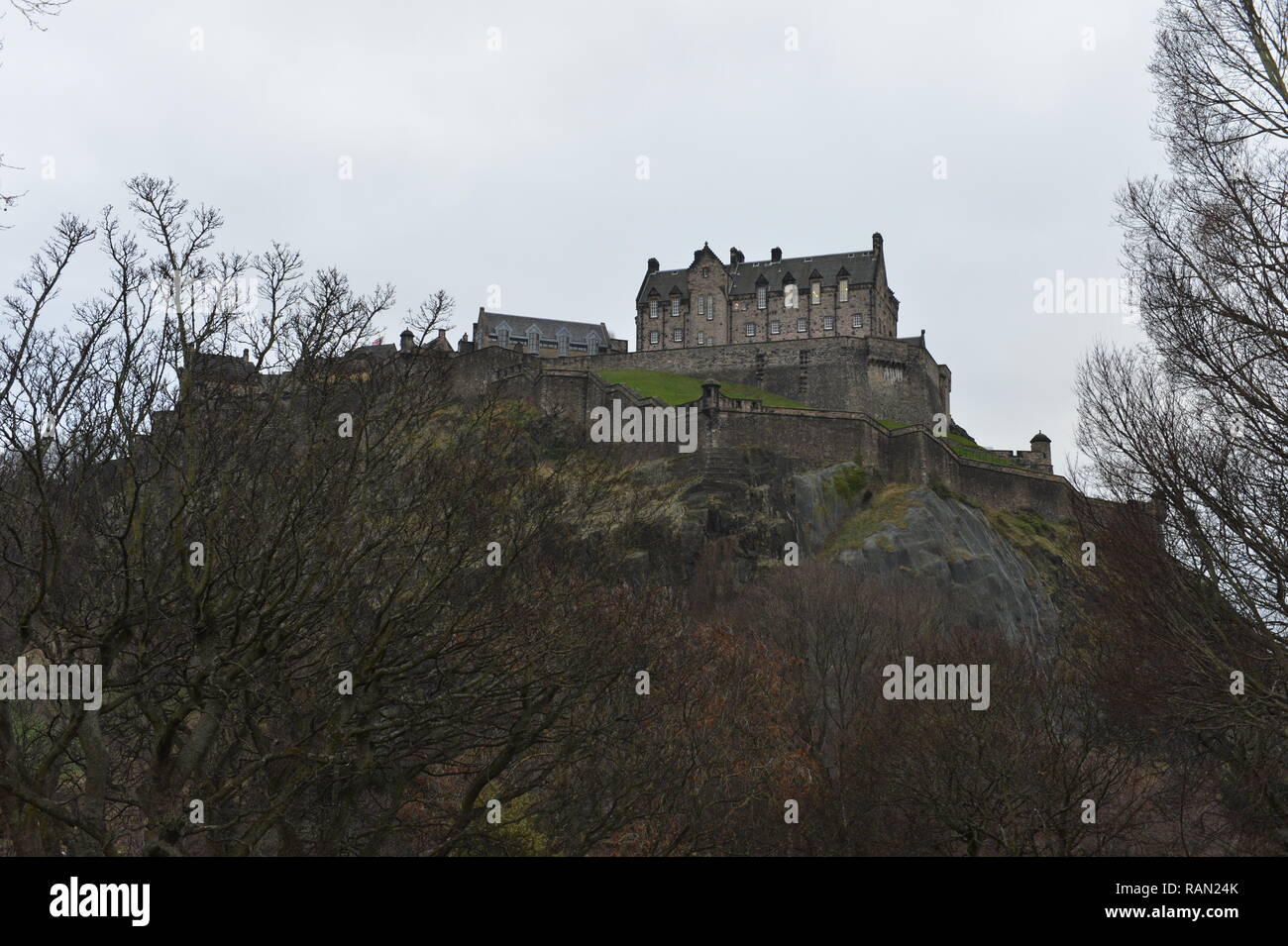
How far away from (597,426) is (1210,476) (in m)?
47.2

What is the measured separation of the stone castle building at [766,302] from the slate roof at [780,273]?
0.07m

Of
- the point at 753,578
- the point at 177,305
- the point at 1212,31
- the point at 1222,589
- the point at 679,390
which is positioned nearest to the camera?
the point at 177,305

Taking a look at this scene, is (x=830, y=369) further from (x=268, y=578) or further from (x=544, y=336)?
(x=268, y=578)

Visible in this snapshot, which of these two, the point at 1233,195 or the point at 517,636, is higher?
the point at 1233,195

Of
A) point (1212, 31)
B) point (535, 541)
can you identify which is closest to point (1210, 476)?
point (1212, 31)

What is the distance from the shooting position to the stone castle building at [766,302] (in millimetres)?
81875

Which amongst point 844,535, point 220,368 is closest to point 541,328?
point 844,535

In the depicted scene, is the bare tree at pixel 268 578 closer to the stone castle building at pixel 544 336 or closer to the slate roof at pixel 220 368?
the slate roof at pixel 220 368

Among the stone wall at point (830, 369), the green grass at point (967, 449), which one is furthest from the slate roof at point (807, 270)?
the green grass at point (967, 449)

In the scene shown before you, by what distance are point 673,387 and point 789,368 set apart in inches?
311

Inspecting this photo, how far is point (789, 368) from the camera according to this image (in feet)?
245

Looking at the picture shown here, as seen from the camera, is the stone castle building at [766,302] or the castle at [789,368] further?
the stone castle building at [766,302]
